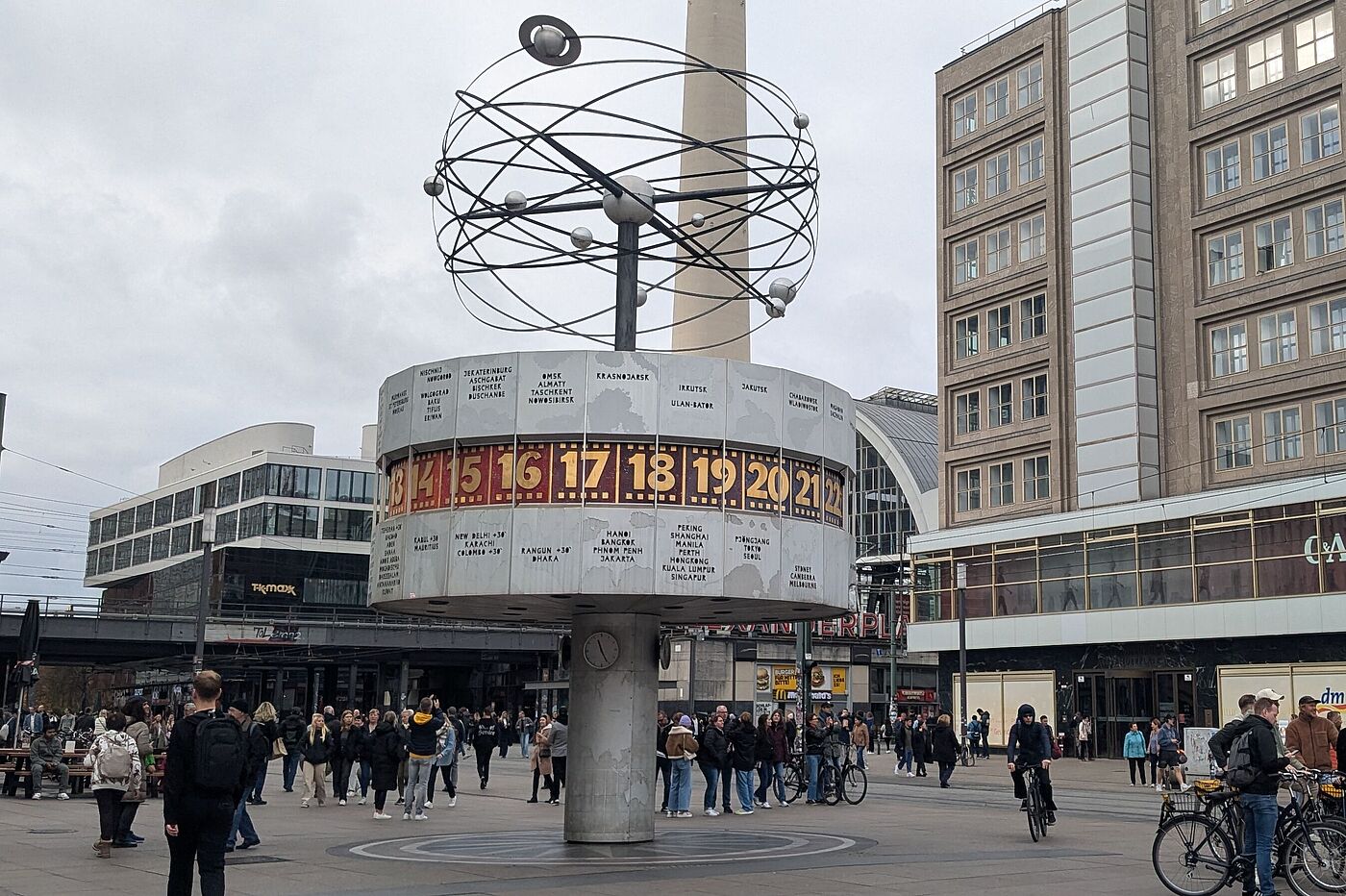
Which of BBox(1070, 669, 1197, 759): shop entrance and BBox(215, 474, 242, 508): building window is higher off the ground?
BBox(215, 474, 242, 508): building window

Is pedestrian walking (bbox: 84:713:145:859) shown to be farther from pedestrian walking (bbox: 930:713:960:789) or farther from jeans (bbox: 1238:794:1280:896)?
pedestrian walking (bbox: 930:713:960:789)

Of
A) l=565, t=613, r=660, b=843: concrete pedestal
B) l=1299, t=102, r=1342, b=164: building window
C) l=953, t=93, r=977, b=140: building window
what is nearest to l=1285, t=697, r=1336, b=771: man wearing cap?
l=565, t=613, r=660, b=843: concrete pedestal

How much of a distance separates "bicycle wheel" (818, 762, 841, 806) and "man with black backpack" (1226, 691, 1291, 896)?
15.3 metres

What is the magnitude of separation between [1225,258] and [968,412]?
535 inches

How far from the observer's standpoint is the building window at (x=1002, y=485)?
59312 millimetres

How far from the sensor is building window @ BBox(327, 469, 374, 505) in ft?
352

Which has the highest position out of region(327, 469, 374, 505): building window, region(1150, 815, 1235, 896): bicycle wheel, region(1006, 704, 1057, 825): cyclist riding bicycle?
region(327, 469, 374, 505): building window

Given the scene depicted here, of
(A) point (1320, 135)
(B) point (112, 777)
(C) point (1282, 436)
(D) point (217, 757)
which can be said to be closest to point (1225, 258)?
(A) point (1320, 135)

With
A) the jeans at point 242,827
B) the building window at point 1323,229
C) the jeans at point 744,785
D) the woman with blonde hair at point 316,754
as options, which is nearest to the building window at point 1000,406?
the building window at point 1323,229

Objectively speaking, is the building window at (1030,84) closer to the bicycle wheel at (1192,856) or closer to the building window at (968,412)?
the building window at (968,412)

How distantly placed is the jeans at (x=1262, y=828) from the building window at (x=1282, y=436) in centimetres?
3850

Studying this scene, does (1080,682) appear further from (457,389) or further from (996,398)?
(457,389)

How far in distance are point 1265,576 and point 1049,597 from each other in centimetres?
968

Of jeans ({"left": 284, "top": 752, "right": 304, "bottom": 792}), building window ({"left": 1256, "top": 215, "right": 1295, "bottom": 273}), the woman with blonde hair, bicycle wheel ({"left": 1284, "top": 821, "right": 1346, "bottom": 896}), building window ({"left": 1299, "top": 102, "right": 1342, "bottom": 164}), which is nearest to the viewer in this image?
bicycle wheel ({"left": 1284, "top": 821, "right": 1346, "bottom": 896})
